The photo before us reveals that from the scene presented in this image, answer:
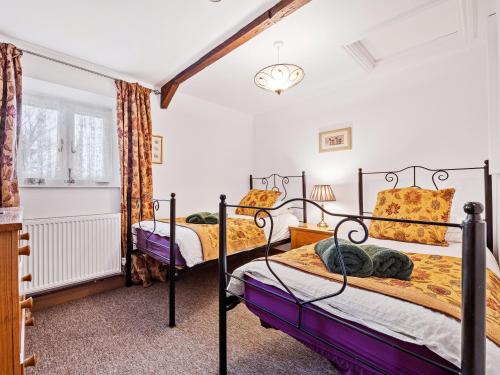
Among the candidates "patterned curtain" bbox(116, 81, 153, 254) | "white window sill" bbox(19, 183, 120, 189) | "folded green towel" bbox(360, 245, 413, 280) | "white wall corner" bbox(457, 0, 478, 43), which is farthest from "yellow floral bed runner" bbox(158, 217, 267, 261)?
"white wall corner" bbox(457, 0, 478, 43)

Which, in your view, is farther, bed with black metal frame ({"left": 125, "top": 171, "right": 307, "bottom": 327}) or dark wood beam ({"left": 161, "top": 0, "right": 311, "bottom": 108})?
bed with black metal frame ({"left": 125, "top": 171, "right": 307, "bottom": 327})

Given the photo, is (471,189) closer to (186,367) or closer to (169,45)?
(186,367)

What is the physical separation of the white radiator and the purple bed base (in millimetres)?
1909

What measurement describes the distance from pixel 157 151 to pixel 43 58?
1.33 metres

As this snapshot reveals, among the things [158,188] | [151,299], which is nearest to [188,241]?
[151,299]

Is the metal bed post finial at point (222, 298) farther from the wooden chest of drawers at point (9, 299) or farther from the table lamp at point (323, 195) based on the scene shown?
the table lamp at point (323, 195)

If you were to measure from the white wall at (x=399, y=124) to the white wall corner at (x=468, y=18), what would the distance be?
0.20 metres

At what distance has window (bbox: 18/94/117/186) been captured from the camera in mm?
2334

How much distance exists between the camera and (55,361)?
1549mm

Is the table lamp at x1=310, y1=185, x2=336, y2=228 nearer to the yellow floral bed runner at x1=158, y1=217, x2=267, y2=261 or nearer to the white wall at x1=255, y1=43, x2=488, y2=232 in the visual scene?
the white wall at x1=255, y1=43, x2=488, y2=232

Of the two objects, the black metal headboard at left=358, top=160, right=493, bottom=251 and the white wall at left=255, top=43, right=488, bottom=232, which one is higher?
the white wall at left=255, top=43, right=488, bottom=232

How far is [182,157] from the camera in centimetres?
341

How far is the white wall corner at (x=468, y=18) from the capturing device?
1832 millimetres

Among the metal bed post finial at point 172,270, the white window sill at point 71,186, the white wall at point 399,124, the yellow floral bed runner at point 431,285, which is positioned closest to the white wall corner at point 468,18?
the white wall at point 399,124
